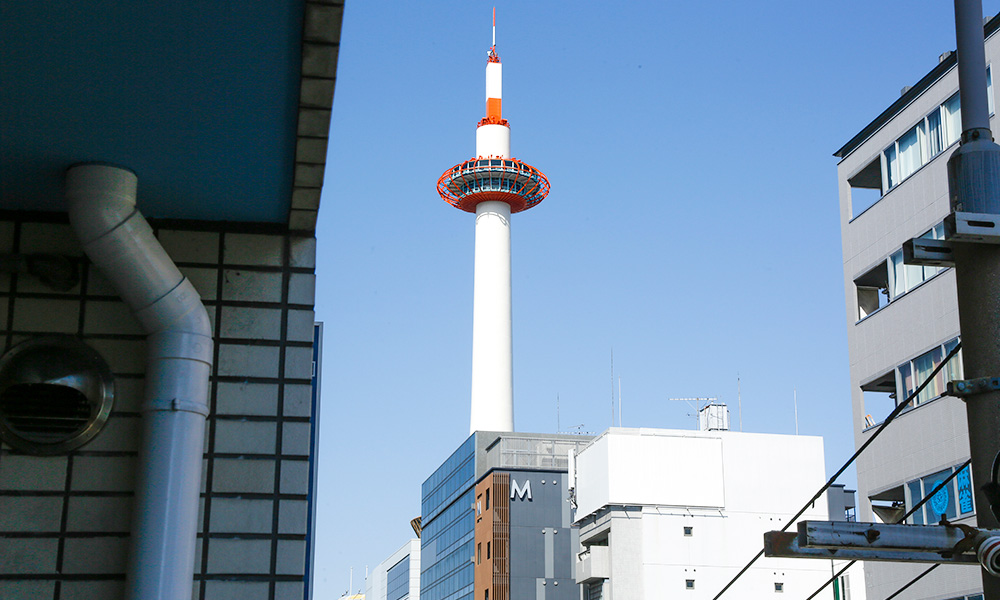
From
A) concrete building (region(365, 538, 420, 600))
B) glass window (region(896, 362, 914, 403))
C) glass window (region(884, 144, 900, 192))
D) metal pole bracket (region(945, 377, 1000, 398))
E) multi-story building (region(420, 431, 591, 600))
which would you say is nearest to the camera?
metal pole bracket (region(945, 377, 1000, 398))

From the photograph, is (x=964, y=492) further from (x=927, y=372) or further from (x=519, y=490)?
(x=519, y=490)

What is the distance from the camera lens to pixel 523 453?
271ft

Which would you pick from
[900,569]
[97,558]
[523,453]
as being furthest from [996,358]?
[523,453]

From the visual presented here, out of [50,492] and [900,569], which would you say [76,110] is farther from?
[900,569]

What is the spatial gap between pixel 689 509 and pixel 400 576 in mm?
70747

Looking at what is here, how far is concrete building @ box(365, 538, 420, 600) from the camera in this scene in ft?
386

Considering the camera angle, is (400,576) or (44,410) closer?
(44,410)

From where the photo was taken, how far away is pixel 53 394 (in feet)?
24.6

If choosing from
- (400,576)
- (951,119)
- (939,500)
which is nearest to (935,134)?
(951,119)

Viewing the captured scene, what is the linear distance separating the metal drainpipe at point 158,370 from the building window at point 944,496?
21492mm

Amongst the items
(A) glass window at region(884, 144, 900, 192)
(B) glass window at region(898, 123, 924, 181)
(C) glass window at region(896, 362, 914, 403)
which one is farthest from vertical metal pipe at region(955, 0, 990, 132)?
(A) glass window at region(884, 144, 900, 192)

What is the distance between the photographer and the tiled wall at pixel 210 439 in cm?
725

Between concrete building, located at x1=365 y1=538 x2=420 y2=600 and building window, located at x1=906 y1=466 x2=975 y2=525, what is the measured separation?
92.0 m

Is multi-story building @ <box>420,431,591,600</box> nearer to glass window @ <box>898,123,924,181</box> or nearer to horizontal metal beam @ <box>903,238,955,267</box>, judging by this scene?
glass window @ <box>898,123,924,181</box>
